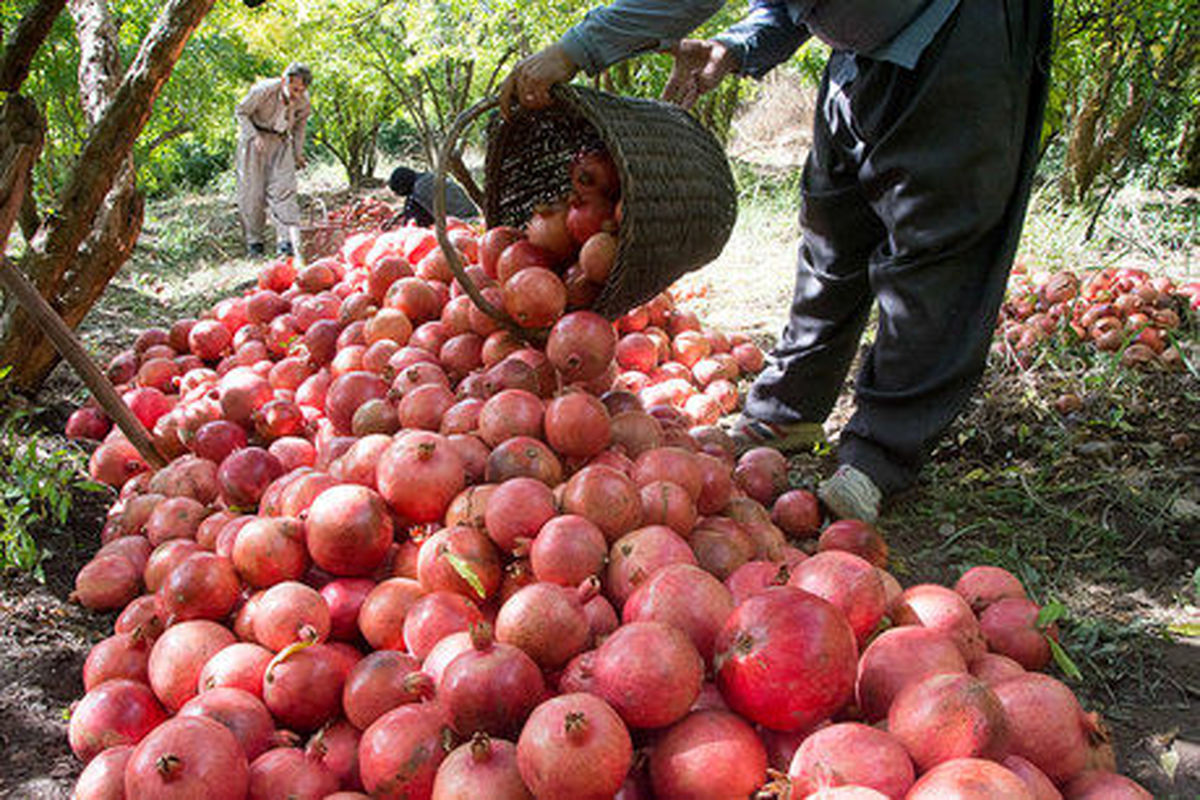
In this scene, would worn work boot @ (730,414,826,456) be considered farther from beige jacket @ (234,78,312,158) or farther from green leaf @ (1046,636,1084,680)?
beige jacket @ (234,78,312,158)

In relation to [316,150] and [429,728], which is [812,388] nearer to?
[429,728]

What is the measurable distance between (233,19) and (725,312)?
14.3m

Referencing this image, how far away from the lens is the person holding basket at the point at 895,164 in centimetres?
253

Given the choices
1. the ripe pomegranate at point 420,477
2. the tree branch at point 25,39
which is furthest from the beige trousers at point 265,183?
the ripe pomegranate at point 420,477

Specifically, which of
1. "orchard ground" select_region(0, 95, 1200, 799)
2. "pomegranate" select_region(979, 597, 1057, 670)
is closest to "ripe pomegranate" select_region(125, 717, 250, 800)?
"orchard ground" select_region(0, 95, 1200, 799)

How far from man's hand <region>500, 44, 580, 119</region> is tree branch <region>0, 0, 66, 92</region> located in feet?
6.12

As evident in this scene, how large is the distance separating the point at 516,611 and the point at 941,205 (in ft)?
6.52

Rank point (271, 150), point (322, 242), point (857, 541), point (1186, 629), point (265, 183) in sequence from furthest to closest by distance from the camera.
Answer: point (265, 183) → point (271, 150) → point (322, 242) → point (857, 541) → point (1186, 629)

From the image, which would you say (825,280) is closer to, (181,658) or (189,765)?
(181,658)

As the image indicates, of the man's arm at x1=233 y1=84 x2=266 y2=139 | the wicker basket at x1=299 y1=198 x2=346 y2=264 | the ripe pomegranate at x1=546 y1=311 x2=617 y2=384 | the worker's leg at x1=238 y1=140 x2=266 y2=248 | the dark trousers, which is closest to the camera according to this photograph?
the ripe pomegranate at x1=546 y1=311 x2=617 y2=384

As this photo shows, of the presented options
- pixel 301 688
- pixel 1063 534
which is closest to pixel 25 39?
pixel 301 688

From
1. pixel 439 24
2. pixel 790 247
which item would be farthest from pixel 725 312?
pixel 439 24

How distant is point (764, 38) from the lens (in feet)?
10.8

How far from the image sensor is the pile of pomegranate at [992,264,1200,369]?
407 cm
